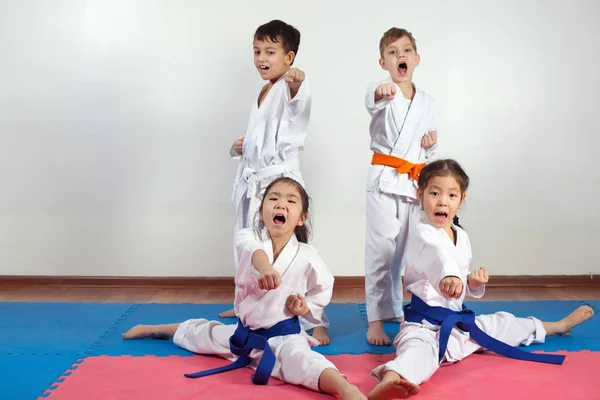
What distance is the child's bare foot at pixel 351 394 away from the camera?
2.40 metres

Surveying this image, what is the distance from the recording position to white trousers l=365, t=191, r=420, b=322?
3.64 meters

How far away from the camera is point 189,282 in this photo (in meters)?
4.95

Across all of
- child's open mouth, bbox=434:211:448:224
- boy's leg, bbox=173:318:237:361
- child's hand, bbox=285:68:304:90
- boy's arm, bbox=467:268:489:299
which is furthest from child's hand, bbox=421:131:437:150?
boy's leg, bbox=173:318:237:361

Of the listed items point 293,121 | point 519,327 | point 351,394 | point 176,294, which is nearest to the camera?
point 351,394

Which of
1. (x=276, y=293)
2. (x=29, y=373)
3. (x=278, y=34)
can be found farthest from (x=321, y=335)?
(x=278, y=34)

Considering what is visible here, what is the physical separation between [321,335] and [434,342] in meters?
0.68

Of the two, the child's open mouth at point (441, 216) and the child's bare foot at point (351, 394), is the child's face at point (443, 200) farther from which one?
the child's bare foot at point (351, 394)

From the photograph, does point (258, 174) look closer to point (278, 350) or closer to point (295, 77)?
point (295, 77)

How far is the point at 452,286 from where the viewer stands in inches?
112

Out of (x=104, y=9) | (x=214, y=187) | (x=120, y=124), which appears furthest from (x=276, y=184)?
(x=104, y=9)

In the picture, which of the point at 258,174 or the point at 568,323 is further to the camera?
the point at 258,174

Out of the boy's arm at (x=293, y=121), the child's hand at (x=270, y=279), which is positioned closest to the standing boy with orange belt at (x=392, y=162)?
the boy's arm at (x=293, y=121)

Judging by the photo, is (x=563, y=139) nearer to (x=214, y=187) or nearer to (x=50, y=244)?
(x=214, y=187)

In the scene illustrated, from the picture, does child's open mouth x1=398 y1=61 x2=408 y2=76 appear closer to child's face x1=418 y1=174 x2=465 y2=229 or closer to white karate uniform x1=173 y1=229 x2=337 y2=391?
child's face x1=418 y1=174 x2=465 y2=229
